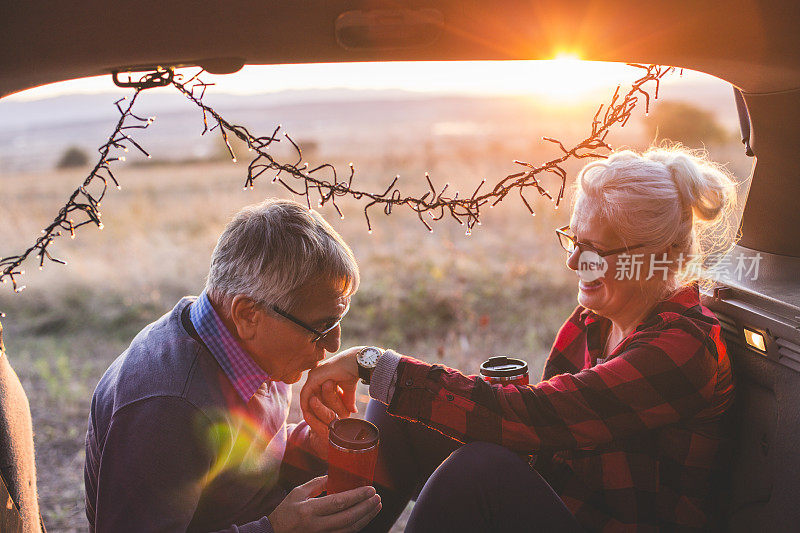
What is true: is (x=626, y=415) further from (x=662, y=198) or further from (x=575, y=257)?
(x=662, y=198)

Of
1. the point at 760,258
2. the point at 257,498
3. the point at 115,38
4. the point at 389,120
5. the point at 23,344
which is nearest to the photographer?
the point at 115,38

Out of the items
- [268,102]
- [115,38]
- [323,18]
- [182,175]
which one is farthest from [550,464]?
[268,102]

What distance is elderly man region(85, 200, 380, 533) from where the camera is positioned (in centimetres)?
157

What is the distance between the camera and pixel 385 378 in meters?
1.90

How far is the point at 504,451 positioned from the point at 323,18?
1.32 metres

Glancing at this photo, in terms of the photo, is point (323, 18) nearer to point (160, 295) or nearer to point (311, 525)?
point (311, 525)

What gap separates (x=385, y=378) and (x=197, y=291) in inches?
212

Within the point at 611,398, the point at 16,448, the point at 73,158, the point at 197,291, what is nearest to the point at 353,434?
the point at 611,398

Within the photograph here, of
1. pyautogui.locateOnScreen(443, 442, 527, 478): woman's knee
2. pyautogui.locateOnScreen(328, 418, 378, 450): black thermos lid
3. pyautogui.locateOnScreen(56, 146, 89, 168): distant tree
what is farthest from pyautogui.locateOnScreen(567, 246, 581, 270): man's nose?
pyautogui.locateOnScreen(56, 146, 89, 168): distant tree

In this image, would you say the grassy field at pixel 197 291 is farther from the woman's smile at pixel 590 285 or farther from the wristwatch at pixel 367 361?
the woman's smile at pixel 590 285

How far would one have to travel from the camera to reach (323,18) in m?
1.56

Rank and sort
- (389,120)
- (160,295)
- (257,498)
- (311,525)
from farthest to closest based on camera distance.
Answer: (389,120) → (160,295) → (257,498) → (311,525)

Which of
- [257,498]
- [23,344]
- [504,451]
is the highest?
[504,451]

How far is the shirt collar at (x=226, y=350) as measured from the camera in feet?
5.86
